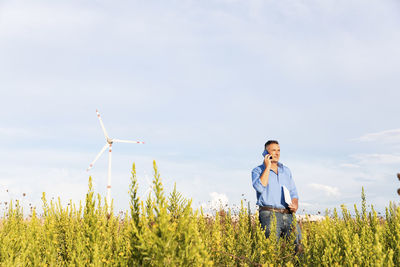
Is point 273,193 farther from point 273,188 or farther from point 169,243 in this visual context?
point 169,243

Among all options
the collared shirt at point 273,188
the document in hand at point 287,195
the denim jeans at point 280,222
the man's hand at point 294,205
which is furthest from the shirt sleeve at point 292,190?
the denim jeans at point 280,222

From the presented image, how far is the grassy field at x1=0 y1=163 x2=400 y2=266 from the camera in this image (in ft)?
14.2

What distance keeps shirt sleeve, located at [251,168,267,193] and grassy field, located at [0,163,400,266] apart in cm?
98

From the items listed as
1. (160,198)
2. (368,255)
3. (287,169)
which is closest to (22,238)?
(160,198)

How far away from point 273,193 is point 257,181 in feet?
1.41

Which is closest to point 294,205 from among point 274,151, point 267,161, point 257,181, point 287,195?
point 287,195

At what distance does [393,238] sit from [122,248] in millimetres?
4499

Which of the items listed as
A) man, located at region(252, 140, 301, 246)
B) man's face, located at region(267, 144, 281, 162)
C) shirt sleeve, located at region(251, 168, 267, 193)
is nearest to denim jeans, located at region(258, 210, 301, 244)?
man, located at region(252, 140, 301, 246)

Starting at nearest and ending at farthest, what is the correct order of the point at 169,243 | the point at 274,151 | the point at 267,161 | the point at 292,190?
the point at 169,243 < the point at 267,161 < the point at 274,151 < the point at 292,190

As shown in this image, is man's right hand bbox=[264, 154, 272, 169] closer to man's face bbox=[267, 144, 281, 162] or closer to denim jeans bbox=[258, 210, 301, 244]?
man's face bbox=[267, 144, 281, 162]

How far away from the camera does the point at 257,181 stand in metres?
8.24

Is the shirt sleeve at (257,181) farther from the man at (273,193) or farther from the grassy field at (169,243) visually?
the grassy field at (169,243)

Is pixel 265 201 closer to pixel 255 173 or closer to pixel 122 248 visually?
pixel 255 173

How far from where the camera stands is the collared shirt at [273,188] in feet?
26.7
